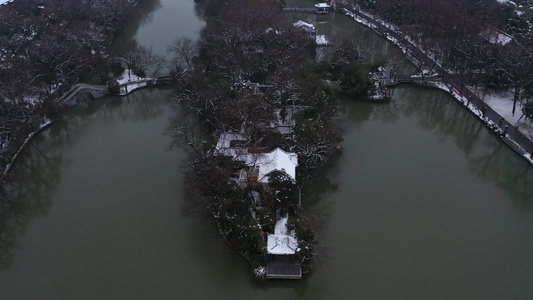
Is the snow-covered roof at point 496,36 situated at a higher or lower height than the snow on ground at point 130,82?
higher

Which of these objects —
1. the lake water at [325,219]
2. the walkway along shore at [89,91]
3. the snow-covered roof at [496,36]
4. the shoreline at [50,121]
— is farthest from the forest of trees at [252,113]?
the snow-covered roof at [496,36]

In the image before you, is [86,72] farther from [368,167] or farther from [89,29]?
[368,167]

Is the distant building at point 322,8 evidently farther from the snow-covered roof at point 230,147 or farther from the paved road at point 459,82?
the snow-covered roof at point 230,147

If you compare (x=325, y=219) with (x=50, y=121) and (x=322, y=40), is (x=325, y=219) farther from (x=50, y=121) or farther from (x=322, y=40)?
(x=322, y=40)

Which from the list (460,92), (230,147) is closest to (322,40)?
(460,92)

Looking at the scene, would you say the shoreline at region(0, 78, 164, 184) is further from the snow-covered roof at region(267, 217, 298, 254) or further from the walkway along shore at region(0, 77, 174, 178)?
the snow-covered roof at region(267, 217, 298, 254)

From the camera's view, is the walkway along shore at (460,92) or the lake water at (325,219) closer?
the lake water at (325,219)

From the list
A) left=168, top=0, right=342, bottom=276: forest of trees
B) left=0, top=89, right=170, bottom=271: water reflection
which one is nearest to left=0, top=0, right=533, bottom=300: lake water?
left=0, top=89, right=170, bottom=271: water reflection

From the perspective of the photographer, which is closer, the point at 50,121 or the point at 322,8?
the point at 50,121
